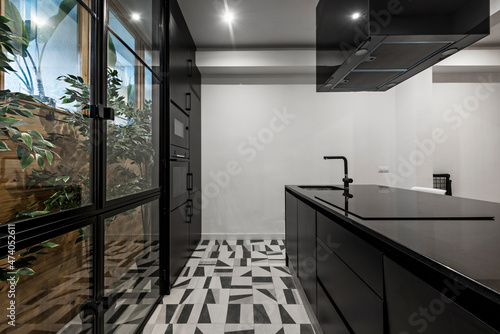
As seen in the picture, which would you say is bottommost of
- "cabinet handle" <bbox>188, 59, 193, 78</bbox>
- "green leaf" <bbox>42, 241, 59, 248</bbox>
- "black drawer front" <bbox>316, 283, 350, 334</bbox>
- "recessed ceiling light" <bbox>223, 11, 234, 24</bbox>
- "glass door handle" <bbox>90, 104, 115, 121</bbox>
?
Answer: "black drawer front" <bbox>316, 283, 350, 334</bbox>

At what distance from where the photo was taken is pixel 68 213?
0.99m

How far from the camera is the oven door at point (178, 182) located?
7.52ft

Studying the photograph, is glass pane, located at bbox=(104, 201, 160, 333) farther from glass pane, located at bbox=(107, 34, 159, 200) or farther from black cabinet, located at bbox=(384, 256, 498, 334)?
black cabinet, located at bbox=(384, 256, 498, 334)

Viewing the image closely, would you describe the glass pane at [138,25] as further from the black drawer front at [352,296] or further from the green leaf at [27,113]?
the black drawer front at [352,296]

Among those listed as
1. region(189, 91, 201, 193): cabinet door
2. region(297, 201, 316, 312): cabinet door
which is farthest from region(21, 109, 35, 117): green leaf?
region(189, 91, 201, 193): cabinet door

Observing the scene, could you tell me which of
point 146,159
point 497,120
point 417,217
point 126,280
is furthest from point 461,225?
point 497,120

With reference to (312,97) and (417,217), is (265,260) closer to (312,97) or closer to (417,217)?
(417,217)

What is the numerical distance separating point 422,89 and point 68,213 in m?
4.15

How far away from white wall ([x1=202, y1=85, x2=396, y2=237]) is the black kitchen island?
2406 millimetres

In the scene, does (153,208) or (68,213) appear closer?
(68,213)

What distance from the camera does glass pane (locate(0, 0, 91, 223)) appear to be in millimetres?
750

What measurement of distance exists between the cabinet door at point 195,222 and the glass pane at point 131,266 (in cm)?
108

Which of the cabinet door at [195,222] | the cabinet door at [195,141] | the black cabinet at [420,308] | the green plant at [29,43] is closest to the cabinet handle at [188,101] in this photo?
the cabinet door at [195,141]

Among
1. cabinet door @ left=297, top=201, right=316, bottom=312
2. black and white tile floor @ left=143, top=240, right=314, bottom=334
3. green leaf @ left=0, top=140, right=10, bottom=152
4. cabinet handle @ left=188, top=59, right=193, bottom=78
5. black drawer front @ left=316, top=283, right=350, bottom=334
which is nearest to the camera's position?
green leaf @ left=0, top=140, right=10, bottom=152
